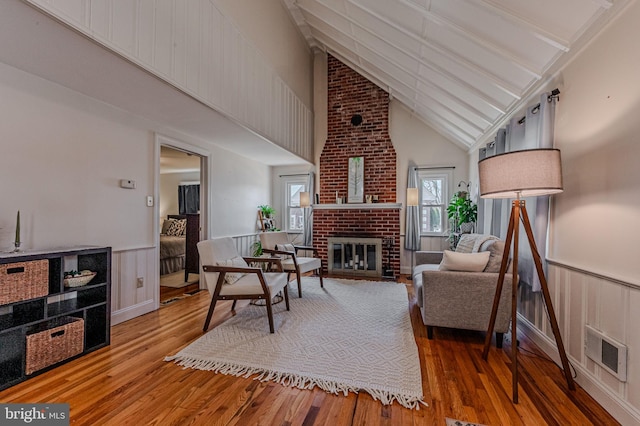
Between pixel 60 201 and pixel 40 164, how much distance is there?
322 mm

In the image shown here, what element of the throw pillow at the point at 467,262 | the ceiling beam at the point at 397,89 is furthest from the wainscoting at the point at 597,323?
the ceiling beam at the point at 397,89

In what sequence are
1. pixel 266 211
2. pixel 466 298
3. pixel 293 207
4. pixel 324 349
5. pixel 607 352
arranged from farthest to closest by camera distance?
1. pixel 293 207
2. pixel 266 211
3. pixel 466 298
4. pixel 324 349
5. pixel 607 352

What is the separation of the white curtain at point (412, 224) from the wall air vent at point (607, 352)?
337 centimetres

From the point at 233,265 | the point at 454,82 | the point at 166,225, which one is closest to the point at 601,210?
the point at 454,82

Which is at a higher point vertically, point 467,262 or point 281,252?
point 467,262

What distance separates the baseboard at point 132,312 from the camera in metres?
2.77

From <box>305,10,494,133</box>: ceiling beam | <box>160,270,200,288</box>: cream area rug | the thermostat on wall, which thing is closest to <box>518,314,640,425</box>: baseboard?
<box>305,10,494,133</box>: ceiling beam

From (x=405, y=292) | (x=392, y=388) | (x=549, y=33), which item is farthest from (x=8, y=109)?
(x=405, y=292)

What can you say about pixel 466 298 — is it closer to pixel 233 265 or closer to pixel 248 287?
pixel 248 287

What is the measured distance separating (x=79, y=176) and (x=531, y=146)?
12.8 feet

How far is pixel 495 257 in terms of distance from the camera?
2443 mm

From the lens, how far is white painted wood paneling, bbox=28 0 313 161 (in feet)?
5.83

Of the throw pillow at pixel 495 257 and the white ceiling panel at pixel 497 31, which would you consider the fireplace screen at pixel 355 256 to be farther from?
the white ceiling panel at pixel 497 31

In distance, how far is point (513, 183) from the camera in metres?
1.72
